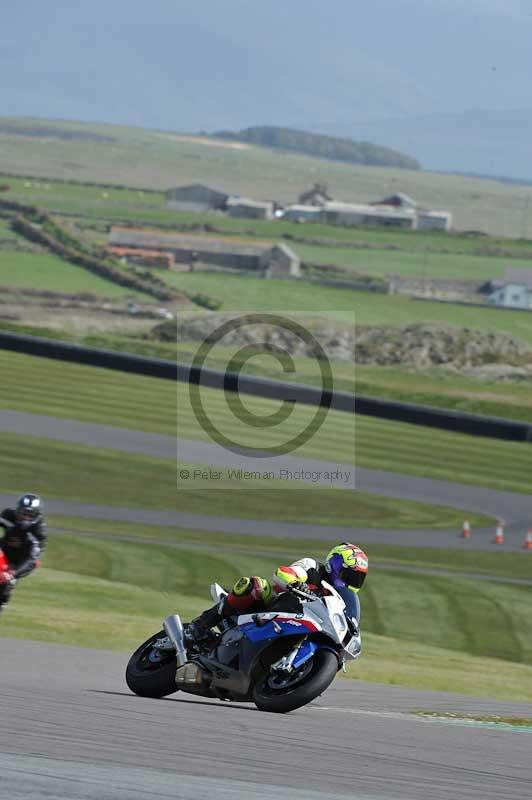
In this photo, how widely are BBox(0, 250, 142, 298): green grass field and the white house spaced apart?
1291 inches

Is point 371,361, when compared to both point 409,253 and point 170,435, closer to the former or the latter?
point 170,435

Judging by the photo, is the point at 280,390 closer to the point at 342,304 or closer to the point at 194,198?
the point at 342,304

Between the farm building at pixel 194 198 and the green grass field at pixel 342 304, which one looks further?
the farm building at pixel 194 198

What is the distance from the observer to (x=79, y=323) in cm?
8306

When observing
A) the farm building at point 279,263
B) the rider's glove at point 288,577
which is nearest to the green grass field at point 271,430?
the rider's glove at point 288,577

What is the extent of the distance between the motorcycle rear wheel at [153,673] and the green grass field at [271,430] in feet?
111

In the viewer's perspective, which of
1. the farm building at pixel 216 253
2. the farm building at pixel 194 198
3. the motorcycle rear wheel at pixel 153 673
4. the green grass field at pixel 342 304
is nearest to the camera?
the motorcycle rear wheel at pixel 153 673

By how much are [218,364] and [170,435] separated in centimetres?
1779

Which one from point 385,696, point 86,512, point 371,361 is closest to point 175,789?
point 385,696

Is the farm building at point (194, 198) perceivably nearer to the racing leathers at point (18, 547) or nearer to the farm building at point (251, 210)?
the farm building at point (251, 210)

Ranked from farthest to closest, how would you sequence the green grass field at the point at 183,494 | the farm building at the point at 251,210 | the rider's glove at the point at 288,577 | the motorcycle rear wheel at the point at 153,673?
1. the farm building at the point at 251,210
2. the green grass field at the point at 183,494
3. the motorcycle rear wheel at the point at 153,673
4. the rider's glove at the point at 288,577

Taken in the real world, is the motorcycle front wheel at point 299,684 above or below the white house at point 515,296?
above

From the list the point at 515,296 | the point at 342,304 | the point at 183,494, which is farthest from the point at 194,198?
the point at 183,494

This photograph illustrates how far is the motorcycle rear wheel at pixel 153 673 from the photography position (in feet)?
36.3
